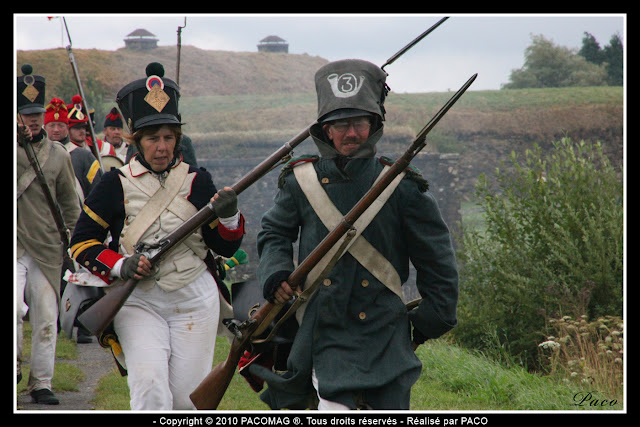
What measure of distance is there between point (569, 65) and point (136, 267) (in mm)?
33503

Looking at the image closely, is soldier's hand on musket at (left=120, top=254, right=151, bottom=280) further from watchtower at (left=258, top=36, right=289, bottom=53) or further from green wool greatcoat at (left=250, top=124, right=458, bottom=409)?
watchtower at (left=258, top=36, right=289, bottom=53)

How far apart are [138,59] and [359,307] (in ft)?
102

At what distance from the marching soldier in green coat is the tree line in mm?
30046

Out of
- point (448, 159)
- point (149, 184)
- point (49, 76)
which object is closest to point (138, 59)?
point (49, 76)

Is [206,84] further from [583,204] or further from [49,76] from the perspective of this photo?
[583,204]

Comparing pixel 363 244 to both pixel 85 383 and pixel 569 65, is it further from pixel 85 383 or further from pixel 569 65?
pixel 569 65

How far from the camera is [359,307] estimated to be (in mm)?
4078

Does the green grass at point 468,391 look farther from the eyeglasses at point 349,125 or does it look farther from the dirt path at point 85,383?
the eyeglasses at point 349,125

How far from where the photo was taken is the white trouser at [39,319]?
7375 millimetres

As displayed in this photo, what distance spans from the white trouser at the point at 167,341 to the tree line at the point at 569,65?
29.8 m

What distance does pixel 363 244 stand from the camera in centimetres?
409

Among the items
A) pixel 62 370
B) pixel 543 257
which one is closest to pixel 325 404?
pixel 62 370

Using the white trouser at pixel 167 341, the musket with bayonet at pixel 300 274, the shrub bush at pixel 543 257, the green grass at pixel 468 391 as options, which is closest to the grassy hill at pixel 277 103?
the shrub bush at pixel 543 257

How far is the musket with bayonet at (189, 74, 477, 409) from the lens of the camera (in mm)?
3848
